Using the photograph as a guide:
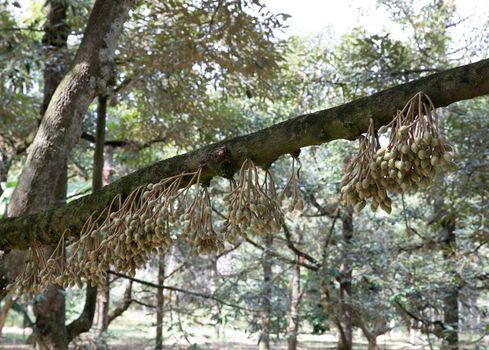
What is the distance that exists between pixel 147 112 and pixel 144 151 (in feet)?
3.80

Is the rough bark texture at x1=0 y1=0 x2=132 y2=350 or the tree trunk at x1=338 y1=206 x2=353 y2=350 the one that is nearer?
the rough bark texture at x1=0 y1=0 x2=132 y2=350

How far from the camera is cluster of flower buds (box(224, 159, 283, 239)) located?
4.15 feet

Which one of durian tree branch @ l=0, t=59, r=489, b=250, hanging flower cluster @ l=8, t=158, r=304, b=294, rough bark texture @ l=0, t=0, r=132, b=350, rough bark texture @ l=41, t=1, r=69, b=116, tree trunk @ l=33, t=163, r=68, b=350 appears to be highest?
rough bark texture @ l=41, t=1, r=69, b=116

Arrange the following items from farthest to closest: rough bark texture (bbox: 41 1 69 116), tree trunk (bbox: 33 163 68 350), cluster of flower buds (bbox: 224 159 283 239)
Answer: rough bark texture (bbox: 41 1 69 116), tree trunk (bbox: 33 163 68 350), cluster of flower buds (bbox: 224 159 283 239)

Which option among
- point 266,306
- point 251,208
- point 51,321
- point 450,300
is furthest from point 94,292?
point 450,300

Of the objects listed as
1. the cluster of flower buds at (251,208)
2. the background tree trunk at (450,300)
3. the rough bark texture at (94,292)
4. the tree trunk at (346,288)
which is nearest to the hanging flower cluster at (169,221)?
the cluster of flower buds at (251,208)

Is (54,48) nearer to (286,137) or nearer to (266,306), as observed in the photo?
(266,306)

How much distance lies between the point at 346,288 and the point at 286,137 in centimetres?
611

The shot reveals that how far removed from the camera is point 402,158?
3.47ft

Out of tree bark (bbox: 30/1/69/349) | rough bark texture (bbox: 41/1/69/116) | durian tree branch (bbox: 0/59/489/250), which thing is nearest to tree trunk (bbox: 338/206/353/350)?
tree bark (bbox: 30/1/69/349)

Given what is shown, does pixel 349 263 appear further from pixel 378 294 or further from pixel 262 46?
pixel 262 46

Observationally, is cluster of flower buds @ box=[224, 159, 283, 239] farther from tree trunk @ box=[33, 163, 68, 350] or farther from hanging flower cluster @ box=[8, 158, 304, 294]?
tree trunk @ box=[33, 163, 68, 350]

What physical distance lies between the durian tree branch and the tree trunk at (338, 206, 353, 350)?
211 inches

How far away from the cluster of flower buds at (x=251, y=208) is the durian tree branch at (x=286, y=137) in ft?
0.23
